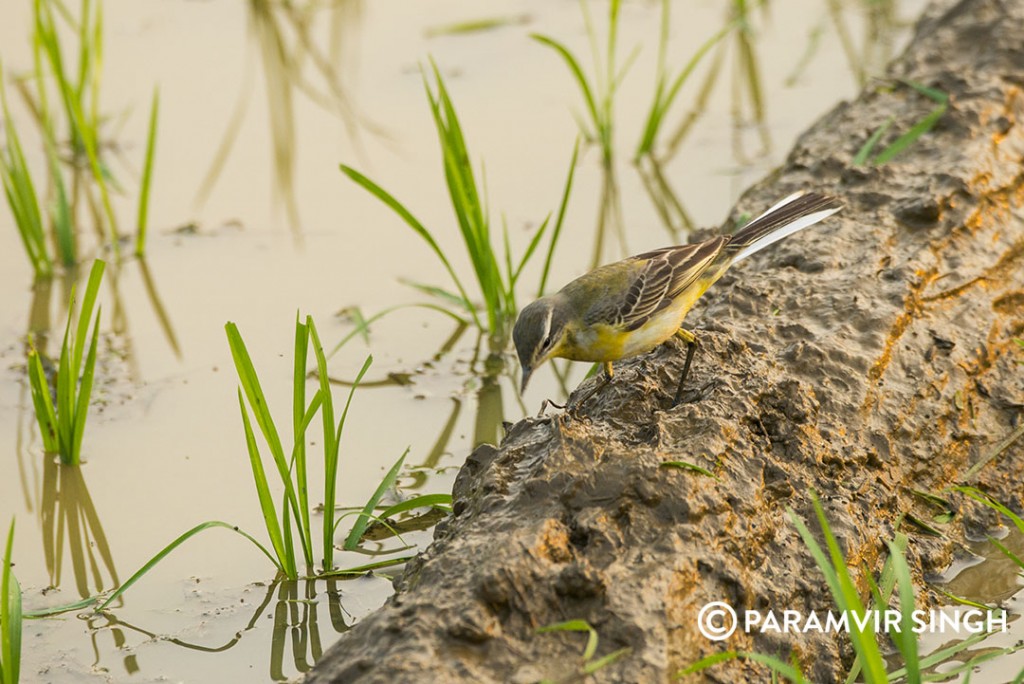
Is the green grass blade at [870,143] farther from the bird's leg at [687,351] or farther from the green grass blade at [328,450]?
the green grass blade at [328,450]

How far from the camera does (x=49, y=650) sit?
16.4 ft

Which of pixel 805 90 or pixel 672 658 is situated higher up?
pixel 805 90

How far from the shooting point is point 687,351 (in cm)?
A: 548

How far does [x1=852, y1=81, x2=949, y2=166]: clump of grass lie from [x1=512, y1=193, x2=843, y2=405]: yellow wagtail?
1112 mm

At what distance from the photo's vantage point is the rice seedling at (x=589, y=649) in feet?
12.2

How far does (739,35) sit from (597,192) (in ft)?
9.57

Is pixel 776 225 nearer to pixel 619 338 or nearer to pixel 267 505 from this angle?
pixel 619 338

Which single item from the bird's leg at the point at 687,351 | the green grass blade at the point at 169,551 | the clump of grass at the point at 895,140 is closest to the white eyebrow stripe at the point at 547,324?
the bird's leg at the point at 687,351

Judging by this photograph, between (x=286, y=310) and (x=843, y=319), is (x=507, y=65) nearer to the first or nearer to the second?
(x=286, y=310)

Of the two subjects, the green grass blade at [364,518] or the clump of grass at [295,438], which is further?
the green grass blade at [364,518]

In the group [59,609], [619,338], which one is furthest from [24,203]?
[619,338]

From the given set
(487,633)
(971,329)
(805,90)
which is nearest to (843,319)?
(971,329)

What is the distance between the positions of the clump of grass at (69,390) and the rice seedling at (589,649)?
2619 millimetres

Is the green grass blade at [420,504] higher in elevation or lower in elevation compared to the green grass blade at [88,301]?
lower
